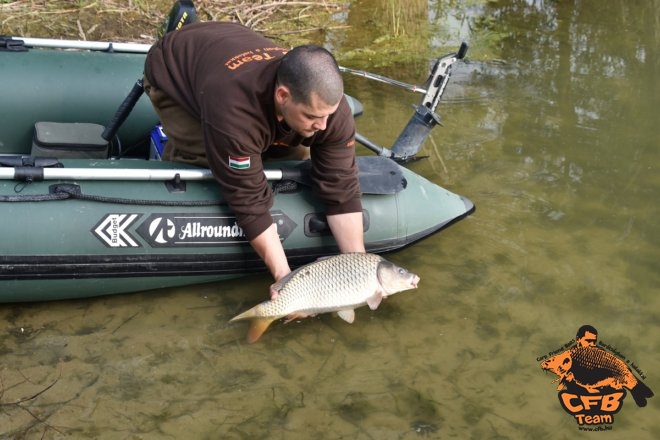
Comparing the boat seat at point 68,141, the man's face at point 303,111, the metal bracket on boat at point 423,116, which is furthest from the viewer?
the metal bracket on boat at point 423,116

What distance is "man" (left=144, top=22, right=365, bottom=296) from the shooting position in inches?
147

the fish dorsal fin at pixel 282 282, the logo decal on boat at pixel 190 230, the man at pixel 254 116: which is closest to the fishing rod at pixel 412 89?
the man at pixel 254 116

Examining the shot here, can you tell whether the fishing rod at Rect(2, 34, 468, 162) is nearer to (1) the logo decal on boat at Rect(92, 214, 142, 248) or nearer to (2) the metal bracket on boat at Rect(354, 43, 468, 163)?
(2) the metal bracket on boat at Rect(354, 43, 468, 163)

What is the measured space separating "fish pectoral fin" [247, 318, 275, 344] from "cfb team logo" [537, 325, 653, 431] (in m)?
1.30

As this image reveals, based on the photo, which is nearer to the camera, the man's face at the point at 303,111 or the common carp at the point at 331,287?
the man's face at the point at 303,111

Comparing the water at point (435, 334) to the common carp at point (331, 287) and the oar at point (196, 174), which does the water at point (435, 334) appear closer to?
the common carp at point (331, 287)

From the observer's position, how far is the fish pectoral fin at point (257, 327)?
3.96 meters

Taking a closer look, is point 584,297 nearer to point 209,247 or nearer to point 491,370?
point 491,370

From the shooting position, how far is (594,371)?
13.8 feet

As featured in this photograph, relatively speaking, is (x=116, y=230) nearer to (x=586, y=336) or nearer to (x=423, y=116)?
(x=423, y=116)

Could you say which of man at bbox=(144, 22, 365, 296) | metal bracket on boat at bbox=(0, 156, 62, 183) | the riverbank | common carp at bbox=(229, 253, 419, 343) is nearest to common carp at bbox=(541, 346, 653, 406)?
common carp at bbox=(229, 253, 419, 343)

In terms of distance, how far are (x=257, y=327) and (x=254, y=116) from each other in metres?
0.93

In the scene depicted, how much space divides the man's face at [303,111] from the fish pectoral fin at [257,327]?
2.78 feet

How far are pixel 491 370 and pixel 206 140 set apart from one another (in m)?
1.66
